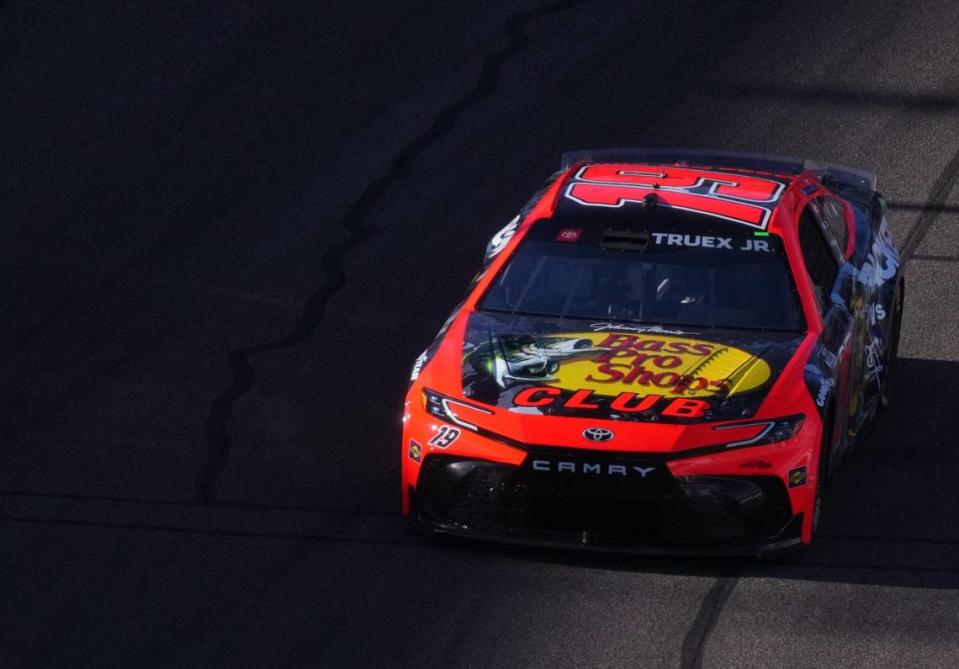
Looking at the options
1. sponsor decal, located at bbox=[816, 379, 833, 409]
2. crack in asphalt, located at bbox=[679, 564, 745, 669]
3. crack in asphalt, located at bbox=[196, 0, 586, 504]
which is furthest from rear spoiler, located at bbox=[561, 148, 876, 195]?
crack in asphalt, located at bbox=[679, 564, 745, 669]

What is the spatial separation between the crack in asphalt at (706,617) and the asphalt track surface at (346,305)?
2cm

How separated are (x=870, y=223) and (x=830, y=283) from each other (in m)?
1.32

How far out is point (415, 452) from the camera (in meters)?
7.86

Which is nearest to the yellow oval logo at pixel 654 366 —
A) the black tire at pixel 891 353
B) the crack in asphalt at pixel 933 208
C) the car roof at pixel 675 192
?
the car roof at pixel 675 192

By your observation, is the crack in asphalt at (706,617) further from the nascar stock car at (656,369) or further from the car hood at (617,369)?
the car hood at (617,369)

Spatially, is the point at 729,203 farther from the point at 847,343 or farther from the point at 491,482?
the point at 491,482

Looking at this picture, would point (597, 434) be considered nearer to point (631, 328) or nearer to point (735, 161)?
point (631, 328)

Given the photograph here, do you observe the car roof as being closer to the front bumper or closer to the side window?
the side window

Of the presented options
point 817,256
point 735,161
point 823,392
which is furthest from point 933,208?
point 823,392

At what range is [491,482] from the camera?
7.64 metres

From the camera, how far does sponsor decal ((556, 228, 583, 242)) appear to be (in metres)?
9.01

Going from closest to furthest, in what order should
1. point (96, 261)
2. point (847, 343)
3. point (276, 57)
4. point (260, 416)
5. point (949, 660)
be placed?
point (949, 660), point (847, 343), point (260, 416), point (96, 261), point (276, 57)

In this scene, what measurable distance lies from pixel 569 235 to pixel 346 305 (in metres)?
2.49

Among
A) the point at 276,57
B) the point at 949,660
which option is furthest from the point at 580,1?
the point at 949,660
